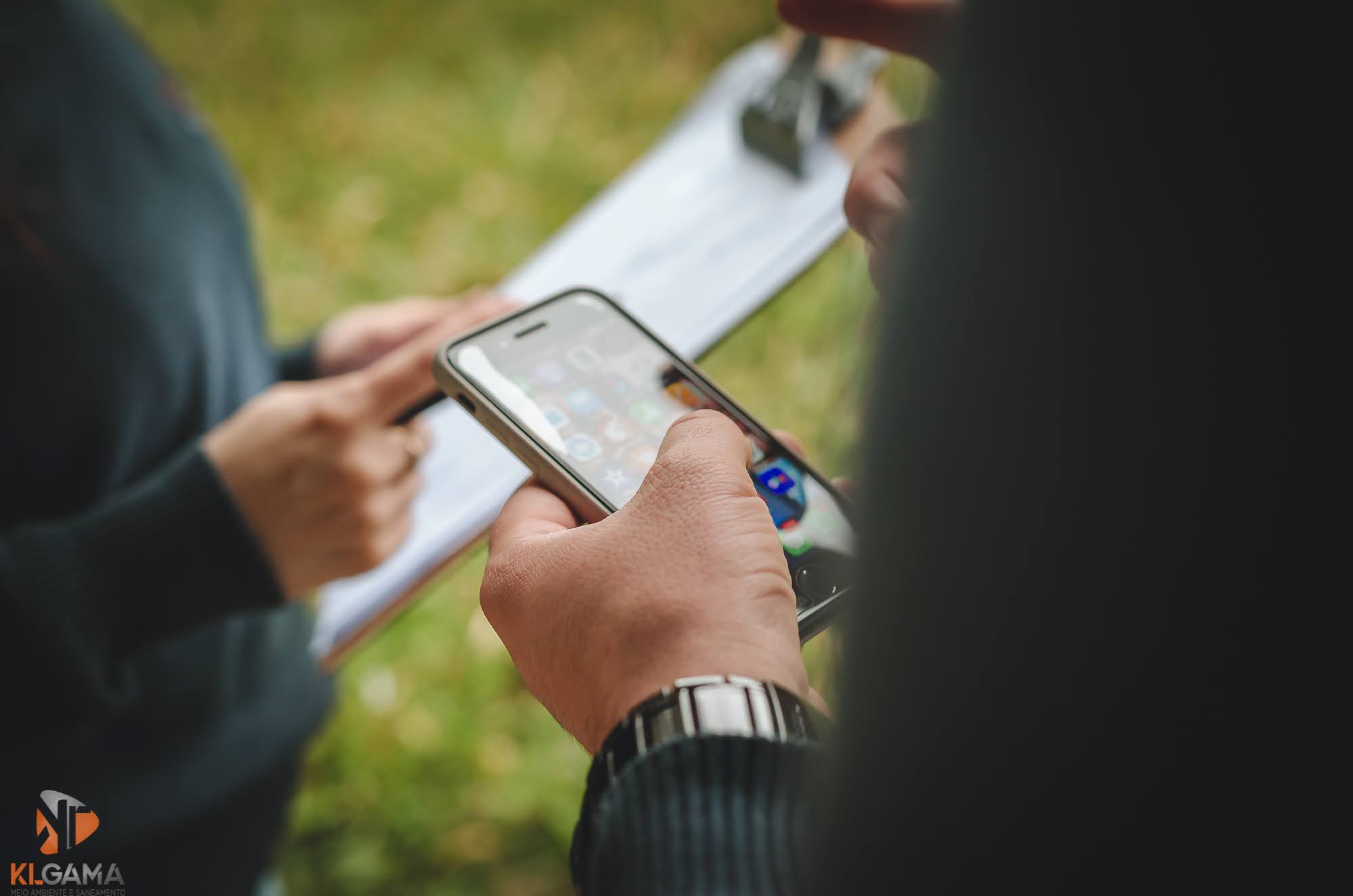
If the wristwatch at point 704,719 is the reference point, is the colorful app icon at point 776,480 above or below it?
below

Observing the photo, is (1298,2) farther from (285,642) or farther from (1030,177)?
(285,642)

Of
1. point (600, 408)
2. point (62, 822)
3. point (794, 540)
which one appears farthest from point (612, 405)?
point (62, 822)

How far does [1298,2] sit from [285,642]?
2.34 ft

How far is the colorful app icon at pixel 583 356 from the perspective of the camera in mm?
414

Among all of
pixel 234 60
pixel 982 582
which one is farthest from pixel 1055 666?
pixel 234 60

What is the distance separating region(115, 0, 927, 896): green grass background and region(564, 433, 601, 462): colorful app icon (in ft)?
0.63

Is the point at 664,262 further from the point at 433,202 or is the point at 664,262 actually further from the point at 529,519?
the point at 433,202

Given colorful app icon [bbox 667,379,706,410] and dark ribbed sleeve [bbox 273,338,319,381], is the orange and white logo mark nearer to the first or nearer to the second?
dark ribbed sleeve [bbox 273,338,319,381]

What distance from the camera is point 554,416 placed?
1.27ft

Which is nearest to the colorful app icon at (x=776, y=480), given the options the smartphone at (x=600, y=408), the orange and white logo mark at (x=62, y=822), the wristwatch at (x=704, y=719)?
the smartphone at (x=600, y=408)

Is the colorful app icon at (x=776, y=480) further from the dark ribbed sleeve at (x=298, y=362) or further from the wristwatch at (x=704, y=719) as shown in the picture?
the dark ribbed sleeve at (x=298, y=362)

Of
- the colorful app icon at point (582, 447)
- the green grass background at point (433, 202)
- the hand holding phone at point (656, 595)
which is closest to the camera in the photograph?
the hand holding phone at point (656, 595)

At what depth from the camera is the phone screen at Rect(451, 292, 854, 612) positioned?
0.34 meters

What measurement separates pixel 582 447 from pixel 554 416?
0.02 m
